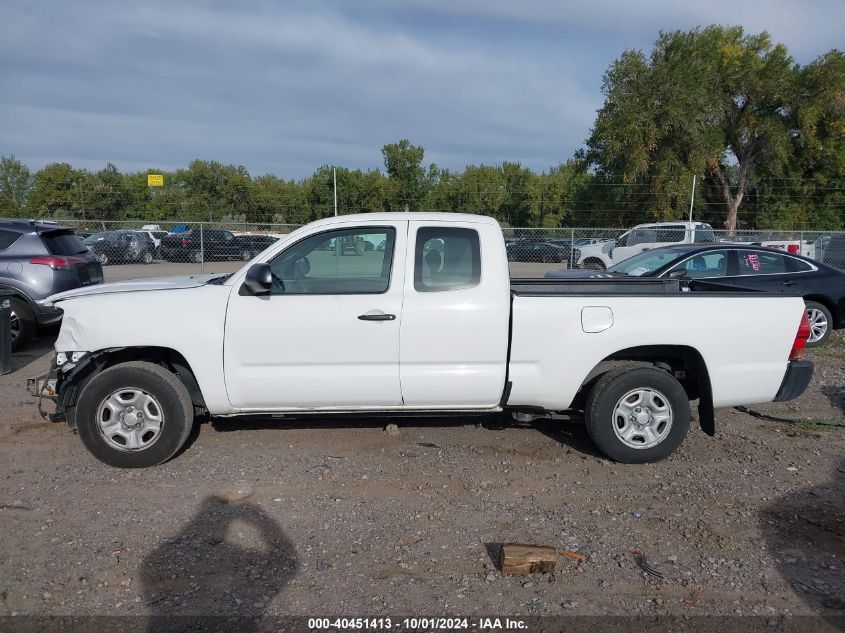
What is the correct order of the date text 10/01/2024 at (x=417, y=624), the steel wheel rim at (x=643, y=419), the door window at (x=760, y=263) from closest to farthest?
the date text 10/01/2024 at (x=417, y=624)
the steel wheel rim at (x=643, y=419)
the door window at (x=760, y=263)

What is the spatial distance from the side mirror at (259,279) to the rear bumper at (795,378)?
3.91 meters

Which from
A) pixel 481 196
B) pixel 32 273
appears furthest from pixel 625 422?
pixel 481 196

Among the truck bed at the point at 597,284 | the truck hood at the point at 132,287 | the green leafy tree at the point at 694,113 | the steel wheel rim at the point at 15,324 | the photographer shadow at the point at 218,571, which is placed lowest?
the photographer shadow at the point at 218,571

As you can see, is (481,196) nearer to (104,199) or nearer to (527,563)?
(104,199)

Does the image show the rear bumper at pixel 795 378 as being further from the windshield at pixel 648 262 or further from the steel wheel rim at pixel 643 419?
the windshield at pixel 648 262

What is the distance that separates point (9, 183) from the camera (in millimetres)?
50688

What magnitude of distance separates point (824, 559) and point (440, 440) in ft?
9.34

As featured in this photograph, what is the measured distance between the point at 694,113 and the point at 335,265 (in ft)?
109

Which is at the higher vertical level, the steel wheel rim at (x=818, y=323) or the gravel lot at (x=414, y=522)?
the steel wheel rim at (x=818, y=323)

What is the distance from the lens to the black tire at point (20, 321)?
350 inches

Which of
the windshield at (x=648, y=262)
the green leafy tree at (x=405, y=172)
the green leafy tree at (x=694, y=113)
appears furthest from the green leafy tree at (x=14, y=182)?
the windshield at (x=648, y=262)

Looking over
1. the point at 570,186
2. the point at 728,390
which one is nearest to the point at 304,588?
the point at 728,390

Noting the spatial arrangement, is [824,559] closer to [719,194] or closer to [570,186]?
[719,194]

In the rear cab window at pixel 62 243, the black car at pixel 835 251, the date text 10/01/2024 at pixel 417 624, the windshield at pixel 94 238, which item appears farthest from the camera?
the black car at pixel 835 251
